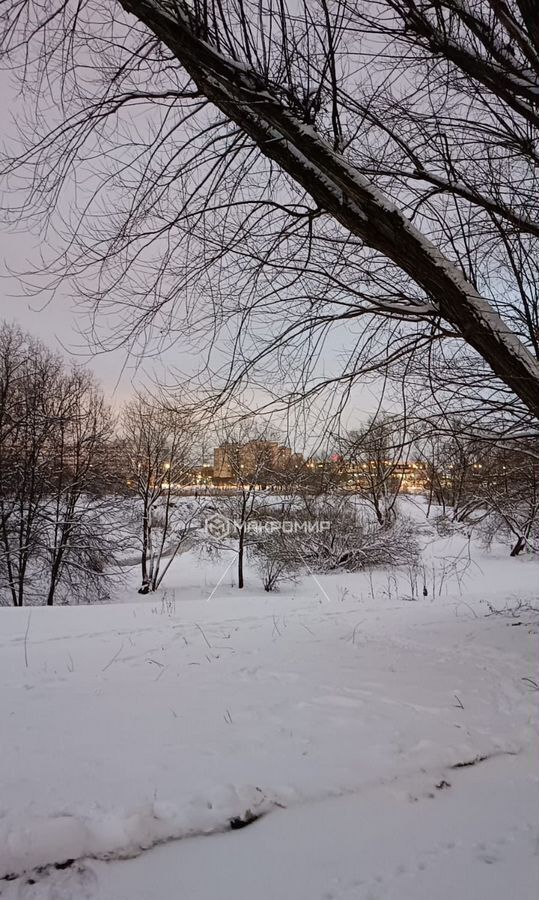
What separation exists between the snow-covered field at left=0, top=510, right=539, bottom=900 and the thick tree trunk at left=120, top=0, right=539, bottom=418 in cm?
239

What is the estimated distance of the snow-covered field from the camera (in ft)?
5.80

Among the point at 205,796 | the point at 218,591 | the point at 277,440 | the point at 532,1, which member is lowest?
the point at 218,591

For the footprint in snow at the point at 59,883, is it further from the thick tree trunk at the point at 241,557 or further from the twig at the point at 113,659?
the thick tree trunk at the point at 241,557

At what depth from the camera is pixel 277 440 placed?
4.10 meters

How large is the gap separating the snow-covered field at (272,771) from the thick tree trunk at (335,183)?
2386 millimetres

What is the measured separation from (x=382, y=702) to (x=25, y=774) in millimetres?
2269

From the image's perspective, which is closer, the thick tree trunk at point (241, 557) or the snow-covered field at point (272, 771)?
the snow-covered field at point (272, 771)

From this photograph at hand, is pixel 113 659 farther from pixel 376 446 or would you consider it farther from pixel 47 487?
pixel 47 487

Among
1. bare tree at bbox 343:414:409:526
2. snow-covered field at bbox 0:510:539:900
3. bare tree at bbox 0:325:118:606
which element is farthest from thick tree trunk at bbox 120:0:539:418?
bare tree at bbox 0:325:118:606

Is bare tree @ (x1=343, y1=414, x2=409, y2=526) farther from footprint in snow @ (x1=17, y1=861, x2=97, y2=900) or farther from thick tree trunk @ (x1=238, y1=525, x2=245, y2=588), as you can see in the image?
thick tree trunk @ (x1=238, y1=525, x2=245, y2=588)

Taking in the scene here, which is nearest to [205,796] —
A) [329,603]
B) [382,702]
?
[382,702]

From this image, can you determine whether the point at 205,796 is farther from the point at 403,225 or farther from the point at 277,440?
the point at 403,225

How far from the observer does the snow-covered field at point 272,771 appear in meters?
1.77

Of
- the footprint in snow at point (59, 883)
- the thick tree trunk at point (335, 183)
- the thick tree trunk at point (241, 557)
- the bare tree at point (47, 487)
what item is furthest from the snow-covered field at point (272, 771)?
the thick tree trunk at point (241, 557)
